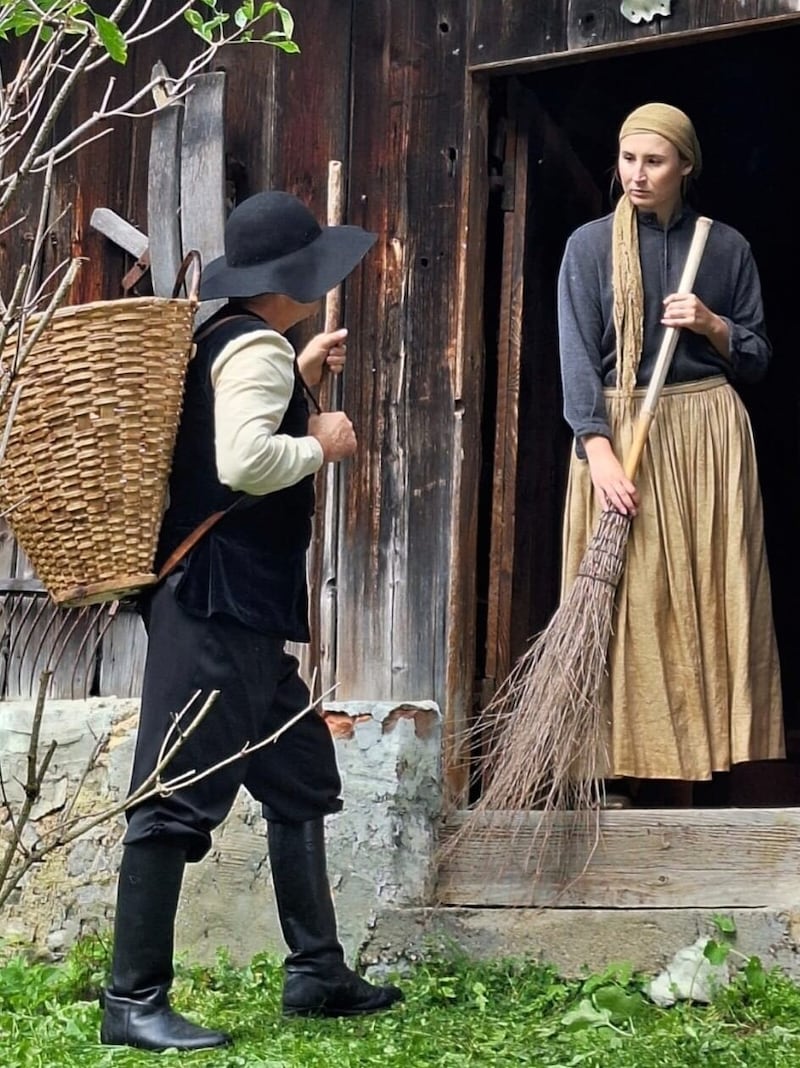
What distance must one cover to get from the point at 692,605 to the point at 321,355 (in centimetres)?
124

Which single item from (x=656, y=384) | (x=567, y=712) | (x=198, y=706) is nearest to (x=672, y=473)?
(x=656, y=384)

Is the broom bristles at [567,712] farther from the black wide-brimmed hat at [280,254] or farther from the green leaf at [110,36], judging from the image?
the green leaf at [110,36]

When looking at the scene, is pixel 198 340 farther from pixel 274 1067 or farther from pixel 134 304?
pixel 274 1067

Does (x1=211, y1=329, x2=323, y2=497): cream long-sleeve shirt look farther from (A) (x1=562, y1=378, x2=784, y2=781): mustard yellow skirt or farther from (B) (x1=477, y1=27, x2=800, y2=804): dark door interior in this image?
(B) (x1=477, y1=27, x2=800, y2=804): dark door interior

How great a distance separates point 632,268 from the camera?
4516mm

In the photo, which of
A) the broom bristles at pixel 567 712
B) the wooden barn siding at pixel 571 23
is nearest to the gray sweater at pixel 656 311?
the broom bristles at pixel 567 712

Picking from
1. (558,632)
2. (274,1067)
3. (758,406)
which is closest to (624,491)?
(558,632)

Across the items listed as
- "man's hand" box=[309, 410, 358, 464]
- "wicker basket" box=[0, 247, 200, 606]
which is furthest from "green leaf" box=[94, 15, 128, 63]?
"man's hand" box=[309, 410, 358, 464]

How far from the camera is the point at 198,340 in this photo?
3646 mm

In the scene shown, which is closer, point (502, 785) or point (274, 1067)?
point (274, 1067)

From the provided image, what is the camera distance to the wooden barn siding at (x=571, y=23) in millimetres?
4316

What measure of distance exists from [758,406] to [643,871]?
3177 mm

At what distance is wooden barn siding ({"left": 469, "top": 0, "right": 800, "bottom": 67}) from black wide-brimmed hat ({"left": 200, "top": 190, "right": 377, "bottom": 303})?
110 centimetres

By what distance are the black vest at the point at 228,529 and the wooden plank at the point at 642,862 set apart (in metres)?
1.13
